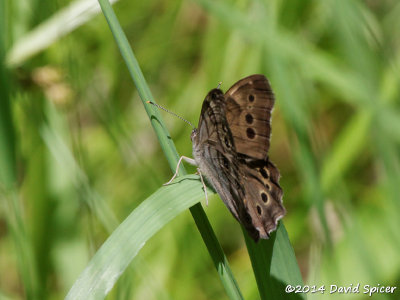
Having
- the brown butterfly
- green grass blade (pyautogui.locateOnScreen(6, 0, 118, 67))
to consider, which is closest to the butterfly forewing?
the brown butterfly

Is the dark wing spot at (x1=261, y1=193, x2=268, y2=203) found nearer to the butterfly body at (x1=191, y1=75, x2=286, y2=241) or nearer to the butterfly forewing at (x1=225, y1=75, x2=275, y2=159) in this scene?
the butterfly body at (x1=191, y1=75, x2=286, y2=241)

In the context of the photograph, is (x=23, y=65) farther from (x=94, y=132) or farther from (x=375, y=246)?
(x=375, y=246)

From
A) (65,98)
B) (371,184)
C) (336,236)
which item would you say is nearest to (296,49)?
(65,98)

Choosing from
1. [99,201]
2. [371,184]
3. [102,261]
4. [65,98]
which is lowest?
[371,184]

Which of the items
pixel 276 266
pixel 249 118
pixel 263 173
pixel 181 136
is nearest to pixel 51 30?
pixel 181 136

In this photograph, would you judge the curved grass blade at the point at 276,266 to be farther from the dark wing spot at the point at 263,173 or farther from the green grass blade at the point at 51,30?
the green grass blade at the point at 51,30
